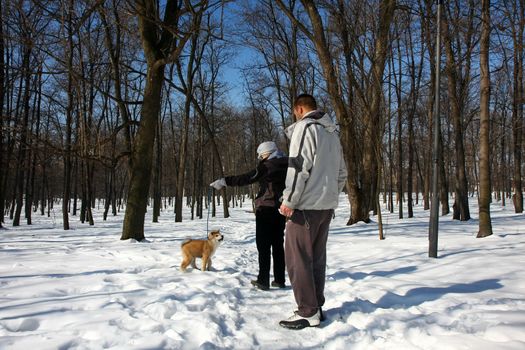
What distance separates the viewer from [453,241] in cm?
850

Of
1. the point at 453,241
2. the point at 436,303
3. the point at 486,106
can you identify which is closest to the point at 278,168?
the point at 436,303

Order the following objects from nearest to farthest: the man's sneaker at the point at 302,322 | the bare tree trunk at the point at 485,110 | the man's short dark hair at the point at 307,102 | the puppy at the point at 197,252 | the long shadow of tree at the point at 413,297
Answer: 1. the man's sneaker at the point at 302,322
2. the man's short dark hair at the point at 307,102
3. the long shadow of tree at the point at 413,297
4. the puppy at the point at 197,252
5. the bare tree trunk at the point at 485,110

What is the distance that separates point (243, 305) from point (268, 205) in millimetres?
1363

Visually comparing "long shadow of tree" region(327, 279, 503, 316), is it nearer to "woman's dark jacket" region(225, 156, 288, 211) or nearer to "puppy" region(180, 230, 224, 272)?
"woman's dark jacket" region(225, 156, 288, 211)

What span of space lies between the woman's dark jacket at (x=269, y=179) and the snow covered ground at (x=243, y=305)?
3.99 feet

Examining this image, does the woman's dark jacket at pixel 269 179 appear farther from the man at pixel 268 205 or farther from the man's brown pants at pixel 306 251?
the man's brown pants at pixel 306 251

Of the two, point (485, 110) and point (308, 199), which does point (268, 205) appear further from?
point (485, 110)

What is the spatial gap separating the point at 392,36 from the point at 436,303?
7474mm

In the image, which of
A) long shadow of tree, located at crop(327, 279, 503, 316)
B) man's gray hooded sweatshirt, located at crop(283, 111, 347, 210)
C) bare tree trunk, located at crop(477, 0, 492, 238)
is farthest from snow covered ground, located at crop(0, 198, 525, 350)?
bare tree trunk, located at crop(477, 0, 492, 238)

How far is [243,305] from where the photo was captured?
3980 millimetres

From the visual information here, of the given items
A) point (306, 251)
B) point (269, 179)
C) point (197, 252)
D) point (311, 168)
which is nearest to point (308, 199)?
point (311, 168)

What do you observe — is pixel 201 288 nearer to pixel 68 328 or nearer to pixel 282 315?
pixel 282 315

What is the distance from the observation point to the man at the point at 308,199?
10.8 ft

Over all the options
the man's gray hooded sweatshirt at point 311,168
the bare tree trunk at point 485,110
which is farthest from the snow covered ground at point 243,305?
the bare tree trunk at point 485,110
